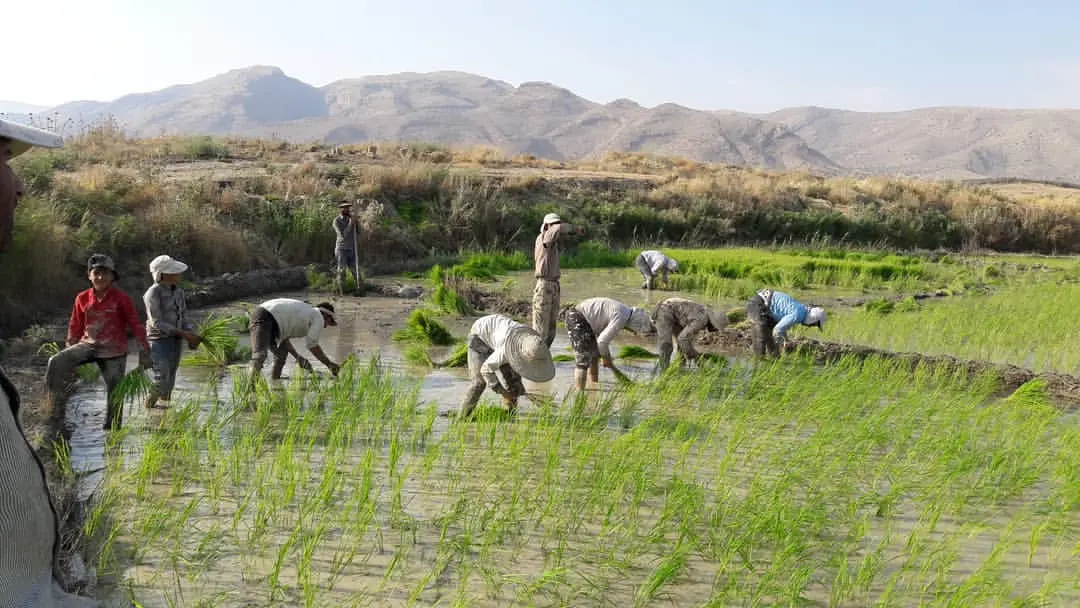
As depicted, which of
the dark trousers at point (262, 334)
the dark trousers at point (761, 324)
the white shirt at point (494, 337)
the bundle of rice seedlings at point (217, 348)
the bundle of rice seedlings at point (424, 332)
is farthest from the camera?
the bundle of rice seedlings at point (424, 332)

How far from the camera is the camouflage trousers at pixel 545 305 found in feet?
24.7

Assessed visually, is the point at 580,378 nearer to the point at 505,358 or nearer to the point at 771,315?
the point at 505,358

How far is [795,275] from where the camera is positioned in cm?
1480

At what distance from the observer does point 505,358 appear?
558 centimetres

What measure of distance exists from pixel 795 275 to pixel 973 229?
1348cm

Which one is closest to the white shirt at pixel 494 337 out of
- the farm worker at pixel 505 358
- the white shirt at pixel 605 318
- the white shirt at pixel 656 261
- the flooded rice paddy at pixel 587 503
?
the farm worker at pixel 505 358

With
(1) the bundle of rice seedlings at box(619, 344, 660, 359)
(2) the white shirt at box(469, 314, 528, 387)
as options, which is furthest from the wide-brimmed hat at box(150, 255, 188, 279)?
(1) the bundle of rice seedlings at box(619, 344, 660, 359)

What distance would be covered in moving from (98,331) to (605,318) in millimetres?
3600

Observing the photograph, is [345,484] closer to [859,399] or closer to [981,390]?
[859,399]

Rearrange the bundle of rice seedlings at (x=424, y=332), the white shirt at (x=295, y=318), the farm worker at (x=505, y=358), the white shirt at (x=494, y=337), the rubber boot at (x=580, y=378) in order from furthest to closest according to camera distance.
Answer: the bundle of rice seedlings at (x=424, y=332), the rubber boot at (x=580, y=378), the white shirt at (x=295, y=318), the white shirt at (x=494, y=337), the farm worker at (x=505, y=358)

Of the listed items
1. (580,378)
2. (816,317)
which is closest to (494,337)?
(580,378)

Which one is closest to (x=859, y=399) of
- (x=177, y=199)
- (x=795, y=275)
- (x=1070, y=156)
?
(x=795, y=275)

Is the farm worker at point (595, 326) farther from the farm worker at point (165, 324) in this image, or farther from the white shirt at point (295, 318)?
the farm worker at point (165, 324)

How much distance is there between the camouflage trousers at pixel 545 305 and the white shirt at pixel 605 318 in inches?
17.0
